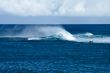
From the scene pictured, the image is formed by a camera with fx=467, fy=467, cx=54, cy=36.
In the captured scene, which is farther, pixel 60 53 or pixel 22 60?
pixel 60 53

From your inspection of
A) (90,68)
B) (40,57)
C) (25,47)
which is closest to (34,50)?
(25,47)

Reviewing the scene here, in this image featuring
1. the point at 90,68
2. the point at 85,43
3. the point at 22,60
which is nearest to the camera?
the point at 90,68

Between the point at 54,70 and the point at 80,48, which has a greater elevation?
the point at 80,48

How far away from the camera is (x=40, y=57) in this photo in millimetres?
85062

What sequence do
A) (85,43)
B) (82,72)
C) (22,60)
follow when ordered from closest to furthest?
1. (82,72)
2. (22,60)
3. (85,43)

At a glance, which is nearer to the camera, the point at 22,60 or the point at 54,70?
the point at 54,70

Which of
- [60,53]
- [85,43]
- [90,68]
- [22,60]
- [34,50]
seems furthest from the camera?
[85,43]

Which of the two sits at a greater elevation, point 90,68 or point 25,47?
point 25,47

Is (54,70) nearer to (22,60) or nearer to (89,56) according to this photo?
(22,60)

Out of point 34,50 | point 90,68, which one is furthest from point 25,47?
point 90,68

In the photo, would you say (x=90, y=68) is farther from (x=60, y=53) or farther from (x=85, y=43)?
(x=85, y=43)

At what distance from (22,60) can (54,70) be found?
14.8 meters

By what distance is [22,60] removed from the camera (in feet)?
261

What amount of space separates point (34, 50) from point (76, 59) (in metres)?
20.2
